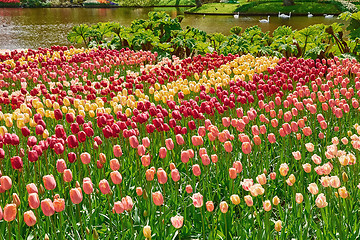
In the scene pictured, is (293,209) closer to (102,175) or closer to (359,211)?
(359,211)

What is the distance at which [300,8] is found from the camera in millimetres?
36062

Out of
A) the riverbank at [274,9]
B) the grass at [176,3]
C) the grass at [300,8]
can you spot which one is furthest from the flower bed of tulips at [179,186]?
the grass at [176,3]

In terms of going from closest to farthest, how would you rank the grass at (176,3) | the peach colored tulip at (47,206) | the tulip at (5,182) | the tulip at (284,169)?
the peach colored tulip at (47,206) → the tulip at (5,182) → the tulip at (284,169) → the grass at (176,3)

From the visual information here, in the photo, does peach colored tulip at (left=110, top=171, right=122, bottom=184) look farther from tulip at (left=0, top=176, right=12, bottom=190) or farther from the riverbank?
the riverbank

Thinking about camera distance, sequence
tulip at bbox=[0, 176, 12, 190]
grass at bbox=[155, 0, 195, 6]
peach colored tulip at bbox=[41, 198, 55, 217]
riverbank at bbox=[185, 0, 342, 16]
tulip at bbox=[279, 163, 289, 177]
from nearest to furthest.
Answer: peach colored tulip at bbox=[41, 198, 55, 217] < tulip at bbox=[0, 176, 12, 190] < tulip at bbox=[279, 163, 289, 177] < riverbank at bbox=[185, 0, 342, 16] < grass at bbox=[155, 0, 195, 6]

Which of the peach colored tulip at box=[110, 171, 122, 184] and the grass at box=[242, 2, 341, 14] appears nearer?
the peach colored tulip at box=[110, 171, 122, 184]

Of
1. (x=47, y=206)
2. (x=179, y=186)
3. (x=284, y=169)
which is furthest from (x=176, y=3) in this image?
(x=47, y=206)

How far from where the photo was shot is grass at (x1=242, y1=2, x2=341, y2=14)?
3506 centimetres

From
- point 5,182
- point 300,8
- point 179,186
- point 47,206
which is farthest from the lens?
point 300,8

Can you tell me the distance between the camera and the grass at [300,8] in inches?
1380

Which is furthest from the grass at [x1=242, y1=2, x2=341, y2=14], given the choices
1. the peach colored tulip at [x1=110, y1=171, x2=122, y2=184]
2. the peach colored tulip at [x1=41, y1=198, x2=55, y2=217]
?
the peach colored tulip at [x1=41, y1=198, x2=55, y2=217]

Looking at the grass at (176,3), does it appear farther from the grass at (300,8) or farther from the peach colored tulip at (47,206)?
the peach colored tulip at (47,206)

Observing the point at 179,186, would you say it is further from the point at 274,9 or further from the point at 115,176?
the point at 274,9

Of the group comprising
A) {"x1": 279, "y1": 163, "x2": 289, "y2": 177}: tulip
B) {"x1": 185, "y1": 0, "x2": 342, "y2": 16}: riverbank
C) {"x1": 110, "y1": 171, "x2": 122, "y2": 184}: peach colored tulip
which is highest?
{"x1": 110, "y1": 171, "x2": 122, "y2": 184}: peach colored tulip
